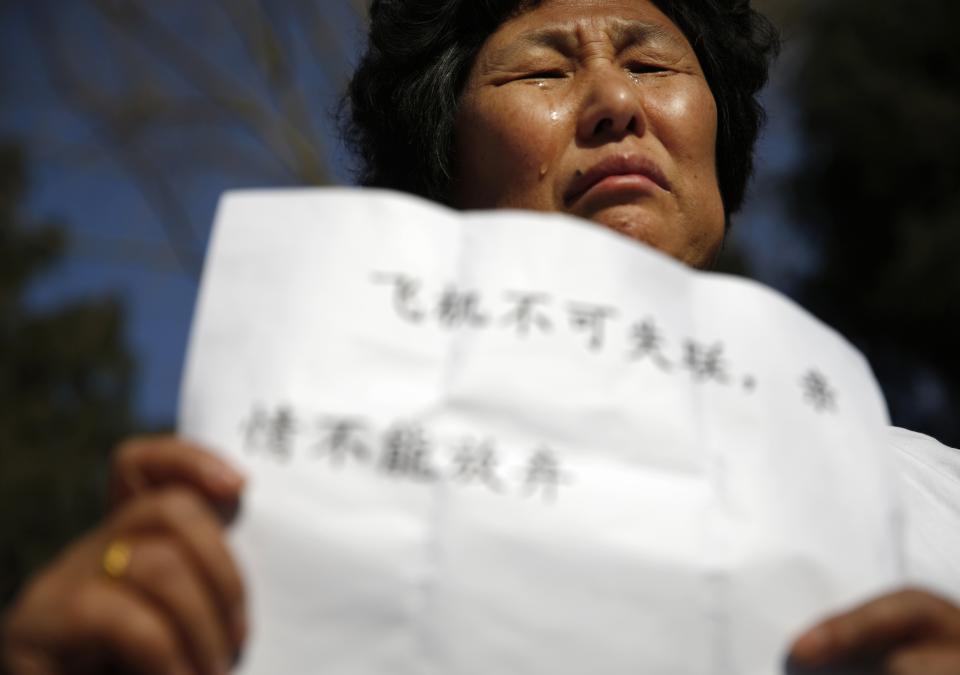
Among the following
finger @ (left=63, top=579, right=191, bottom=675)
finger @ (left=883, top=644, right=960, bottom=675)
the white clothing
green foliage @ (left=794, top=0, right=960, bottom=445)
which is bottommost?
green foliage @ (left=794, top=0, right=960, bottom=445)

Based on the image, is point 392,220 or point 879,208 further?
point 879,208

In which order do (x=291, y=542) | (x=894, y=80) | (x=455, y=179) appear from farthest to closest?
(x=894, y=80)
(x=455, y=179)
(x=291, y=542)

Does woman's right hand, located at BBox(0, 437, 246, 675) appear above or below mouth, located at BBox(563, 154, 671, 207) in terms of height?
below

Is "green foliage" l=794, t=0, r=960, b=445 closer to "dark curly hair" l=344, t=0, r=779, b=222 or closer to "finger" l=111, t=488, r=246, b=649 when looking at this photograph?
"dark curly hair" l=344, t=0, r=779, b=222

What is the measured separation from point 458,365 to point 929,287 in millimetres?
8148

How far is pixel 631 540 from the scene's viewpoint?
23.4 inches

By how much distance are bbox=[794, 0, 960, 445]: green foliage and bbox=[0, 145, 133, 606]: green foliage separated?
32.8 ft

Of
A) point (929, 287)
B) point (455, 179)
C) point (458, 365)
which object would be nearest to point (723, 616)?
point (458, 365)

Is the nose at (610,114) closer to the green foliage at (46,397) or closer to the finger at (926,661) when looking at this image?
the finger at (926,661)

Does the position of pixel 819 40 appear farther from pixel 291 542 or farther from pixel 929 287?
pixel 291 542

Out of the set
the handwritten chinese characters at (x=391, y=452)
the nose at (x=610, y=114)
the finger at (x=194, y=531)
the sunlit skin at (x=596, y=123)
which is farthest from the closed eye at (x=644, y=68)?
the finger at (x=194, y=531)

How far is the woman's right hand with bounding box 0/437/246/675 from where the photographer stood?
1.73ft

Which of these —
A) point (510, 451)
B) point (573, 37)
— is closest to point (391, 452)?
point (510, 451)

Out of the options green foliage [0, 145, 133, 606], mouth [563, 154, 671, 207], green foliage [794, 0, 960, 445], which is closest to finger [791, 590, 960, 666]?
mouth [563, 154, 671, 207]
